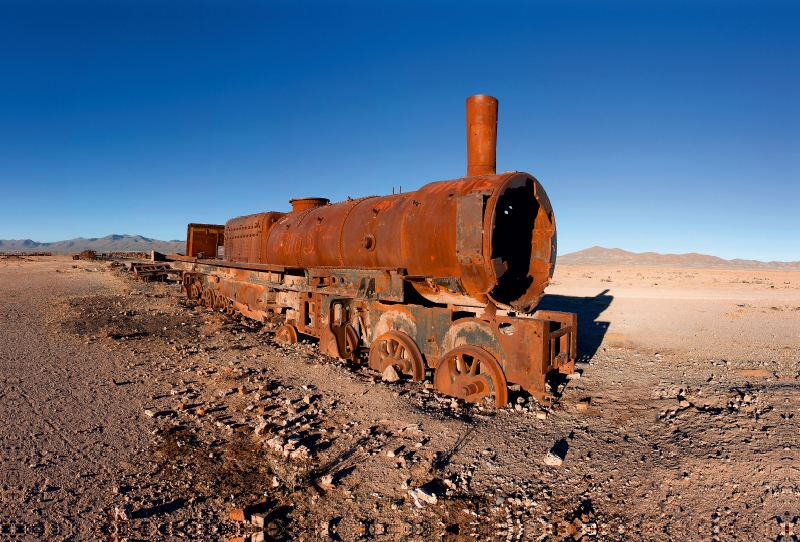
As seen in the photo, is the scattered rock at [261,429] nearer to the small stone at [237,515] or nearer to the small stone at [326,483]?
the small stone at [326,483]

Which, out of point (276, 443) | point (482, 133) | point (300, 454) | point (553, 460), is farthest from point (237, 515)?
point (482, 133)

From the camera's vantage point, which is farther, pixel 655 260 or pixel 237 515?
pixel 655 260

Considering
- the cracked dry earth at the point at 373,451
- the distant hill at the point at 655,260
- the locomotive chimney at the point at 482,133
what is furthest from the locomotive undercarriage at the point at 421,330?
the distant hill at the point at 655,260

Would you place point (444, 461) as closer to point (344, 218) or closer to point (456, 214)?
point (456, 214)

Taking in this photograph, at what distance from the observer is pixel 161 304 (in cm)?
1634

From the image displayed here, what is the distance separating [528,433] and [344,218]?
5.48 meters

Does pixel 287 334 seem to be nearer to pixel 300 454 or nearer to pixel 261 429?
pixel 261 429

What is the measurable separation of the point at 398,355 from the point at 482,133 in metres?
4.01

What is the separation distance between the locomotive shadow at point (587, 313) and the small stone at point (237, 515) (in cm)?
741

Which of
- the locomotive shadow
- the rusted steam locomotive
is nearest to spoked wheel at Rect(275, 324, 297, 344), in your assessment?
the rusted steam locomotive

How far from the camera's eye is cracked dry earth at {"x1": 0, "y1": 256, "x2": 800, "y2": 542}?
3758 mm

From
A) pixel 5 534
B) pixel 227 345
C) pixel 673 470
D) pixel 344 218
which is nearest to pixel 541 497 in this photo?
pixel 673 470

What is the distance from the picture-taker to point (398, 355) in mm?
7805

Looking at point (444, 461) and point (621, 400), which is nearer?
point (444, 461)
